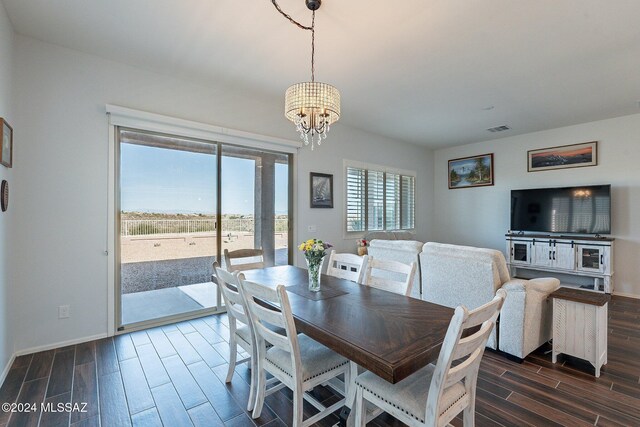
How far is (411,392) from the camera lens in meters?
1.38

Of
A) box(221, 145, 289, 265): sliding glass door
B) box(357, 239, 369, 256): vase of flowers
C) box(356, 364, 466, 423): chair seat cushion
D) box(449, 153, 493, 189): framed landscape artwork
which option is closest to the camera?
box(356, 364, 466, 423): chair seat cushion

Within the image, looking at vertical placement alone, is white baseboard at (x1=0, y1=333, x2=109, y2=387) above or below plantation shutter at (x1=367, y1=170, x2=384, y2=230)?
below

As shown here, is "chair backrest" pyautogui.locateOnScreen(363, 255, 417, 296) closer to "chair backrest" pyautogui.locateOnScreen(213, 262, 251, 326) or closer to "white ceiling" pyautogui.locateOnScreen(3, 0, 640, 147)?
"chair backrest" pyautogui.locateOnScreen(213, 262, 251, 326)

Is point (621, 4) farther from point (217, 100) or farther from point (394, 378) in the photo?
point (217, 100)

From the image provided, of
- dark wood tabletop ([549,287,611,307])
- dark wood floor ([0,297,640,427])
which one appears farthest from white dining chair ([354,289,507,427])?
dark wood tabletop ([549,287,611,307])

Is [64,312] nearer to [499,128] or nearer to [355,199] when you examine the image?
[355,199]

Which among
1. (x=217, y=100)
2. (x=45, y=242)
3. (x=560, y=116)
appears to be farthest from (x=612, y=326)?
(x=45, y=242)

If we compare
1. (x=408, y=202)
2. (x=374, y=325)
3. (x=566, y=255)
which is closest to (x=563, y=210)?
(x=566, y=255)

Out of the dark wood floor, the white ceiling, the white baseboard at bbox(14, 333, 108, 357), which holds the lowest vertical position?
the dark wood floor

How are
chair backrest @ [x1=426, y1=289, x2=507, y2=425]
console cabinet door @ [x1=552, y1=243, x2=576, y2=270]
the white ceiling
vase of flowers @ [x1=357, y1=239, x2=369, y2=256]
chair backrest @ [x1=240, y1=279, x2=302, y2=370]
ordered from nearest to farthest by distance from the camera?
1. chair backrest @ [x1=426, y1=289, x2=507, y2=425]
2. chair backrest @ [x1=240, y1=279, x2=302, y2=370]
3. the white ceiling
4. console cabinet door @ [x1=552, y1=243, x2=576, y2=270]
5. vase of flowers @ [x1=357, y1=239, x2=369, y2=256]

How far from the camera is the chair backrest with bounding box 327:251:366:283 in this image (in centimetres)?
Result: 242

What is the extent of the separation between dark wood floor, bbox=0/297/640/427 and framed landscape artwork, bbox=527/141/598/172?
3433 mm

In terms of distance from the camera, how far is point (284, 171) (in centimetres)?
452

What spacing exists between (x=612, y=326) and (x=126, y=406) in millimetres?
4970
